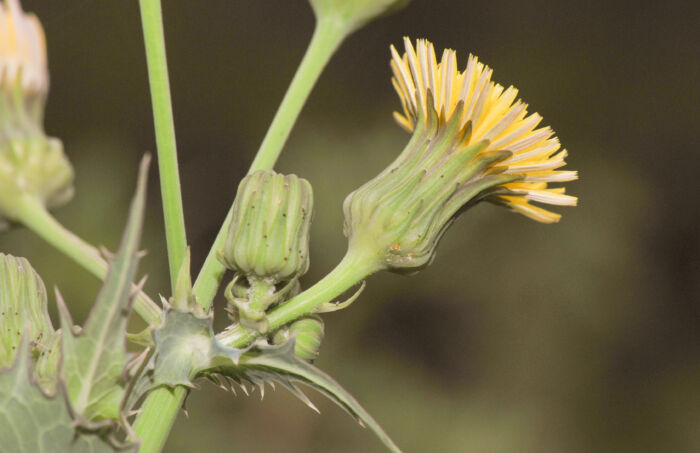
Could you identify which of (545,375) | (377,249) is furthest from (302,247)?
(545,375)

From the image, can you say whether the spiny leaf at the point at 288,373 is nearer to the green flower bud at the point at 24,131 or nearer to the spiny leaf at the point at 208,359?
the spiny leaf at the point at 208,359

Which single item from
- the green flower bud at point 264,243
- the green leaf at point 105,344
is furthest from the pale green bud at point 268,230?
the green leaf at point 105,344

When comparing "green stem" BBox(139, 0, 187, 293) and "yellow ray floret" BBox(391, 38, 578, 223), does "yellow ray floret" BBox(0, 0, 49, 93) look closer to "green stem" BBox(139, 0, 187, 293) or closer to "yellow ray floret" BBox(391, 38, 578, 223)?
"green stem" BBox(139, 0, 187, 293)

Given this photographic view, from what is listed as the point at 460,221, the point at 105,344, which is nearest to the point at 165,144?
the point at 105,344

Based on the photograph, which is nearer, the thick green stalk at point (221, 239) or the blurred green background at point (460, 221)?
the thick green stalk at point (221, 239)

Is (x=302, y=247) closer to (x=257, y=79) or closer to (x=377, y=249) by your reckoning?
(x=377, y=249)

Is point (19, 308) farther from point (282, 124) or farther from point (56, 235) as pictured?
point (282, 124)
